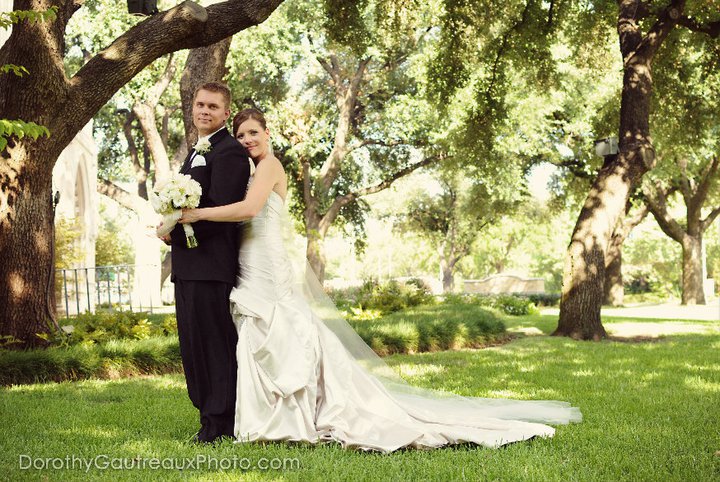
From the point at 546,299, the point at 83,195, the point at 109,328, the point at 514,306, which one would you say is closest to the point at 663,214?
the point at 546,299

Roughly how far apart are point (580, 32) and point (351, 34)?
234 inches

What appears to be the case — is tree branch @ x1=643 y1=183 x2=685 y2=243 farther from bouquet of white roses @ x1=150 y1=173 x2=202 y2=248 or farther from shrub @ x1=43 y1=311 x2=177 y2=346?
bouquet of white roses @ x1=150 y1=173 x2=202 y2=248

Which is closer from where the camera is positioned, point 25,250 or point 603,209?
point 25,250

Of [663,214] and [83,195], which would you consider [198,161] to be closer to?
[83,195]

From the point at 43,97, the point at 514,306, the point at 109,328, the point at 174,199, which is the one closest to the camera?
the point at 174,199

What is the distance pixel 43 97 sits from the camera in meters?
8.62

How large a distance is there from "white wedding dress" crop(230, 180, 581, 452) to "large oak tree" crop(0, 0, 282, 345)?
4190mm

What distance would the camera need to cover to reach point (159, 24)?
28.7 ft

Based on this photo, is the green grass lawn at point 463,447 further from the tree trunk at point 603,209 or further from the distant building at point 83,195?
the distant building at point 83,195

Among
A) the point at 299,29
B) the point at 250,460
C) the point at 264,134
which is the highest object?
the point at 299,29

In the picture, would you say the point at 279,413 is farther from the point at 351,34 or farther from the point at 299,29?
the point at 299,29

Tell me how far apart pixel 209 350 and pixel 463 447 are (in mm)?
1920

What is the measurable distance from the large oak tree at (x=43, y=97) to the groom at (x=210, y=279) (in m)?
3.87

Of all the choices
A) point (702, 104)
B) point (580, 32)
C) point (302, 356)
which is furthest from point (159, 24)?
point (702, 104)
